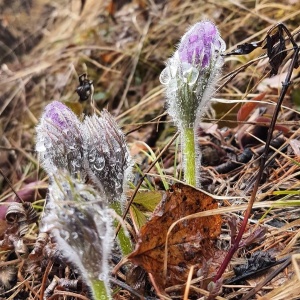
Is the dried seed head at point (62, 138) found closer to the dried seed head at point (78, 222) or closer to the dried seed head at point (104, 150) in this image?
the dried seed head at point (104, 150)

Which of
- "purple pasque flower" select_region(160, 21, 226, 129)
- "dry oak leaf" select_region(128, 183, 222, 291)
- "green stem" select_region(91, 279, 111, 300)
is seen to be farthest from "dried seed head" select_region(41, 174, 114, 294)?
"purple pasque flower" select_region(160, 21, 226, 129)

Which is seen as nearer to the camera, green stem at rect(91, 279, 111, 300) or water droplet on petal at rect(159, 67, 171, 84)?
green stem at rect(91, 279, 111, 300)

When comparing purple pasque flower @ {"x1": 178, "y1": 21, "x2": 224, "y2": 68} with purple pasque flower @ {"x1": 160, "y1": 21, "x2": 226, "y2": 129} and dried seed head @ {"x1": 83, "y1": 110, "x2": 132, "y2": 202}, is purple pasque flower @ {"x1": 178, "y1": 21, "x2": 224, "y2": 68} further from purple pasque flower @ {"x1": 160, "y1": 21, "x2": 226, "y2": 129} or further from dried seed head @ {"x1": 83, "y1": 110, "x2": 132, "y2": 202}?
dried seed head @ {"x1": 83, "y1": 110, "x2": 132, "y2": 202}

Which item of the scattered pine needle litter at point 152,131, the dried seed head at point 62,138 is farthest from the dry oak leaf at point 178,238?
the dried seed head at point 62,138

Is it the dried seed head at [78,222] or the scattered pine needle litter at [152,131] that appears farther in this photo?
the scattered pine needle litter at [152,131]

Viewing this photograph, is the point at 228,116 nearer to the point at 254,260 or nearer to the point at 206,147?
the point at 206,147

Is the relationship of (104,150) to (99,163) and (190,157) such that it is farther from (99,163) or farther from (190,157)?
(190,157)
